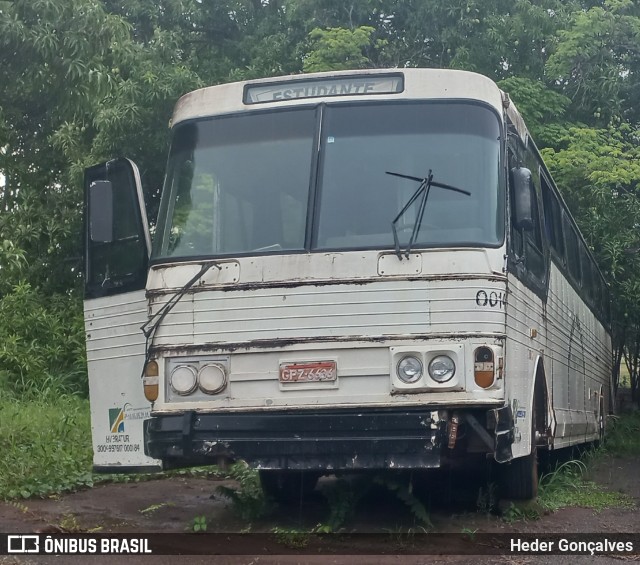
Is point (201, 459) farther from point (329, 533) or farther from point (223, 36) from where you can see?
point (223, 36)

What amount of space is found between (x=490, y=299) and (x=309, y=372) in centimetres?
120

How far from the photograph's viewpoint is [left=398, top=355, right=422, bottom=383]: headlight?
641 centimetres

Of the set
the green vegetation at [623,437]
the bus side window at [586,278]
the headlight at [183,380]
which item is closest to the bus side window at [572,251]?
the bus side window at [586,278]

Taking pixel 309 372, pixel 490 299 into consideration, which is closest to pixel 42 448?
pixel 309 372

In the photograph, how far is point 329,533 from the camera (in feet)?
22.6

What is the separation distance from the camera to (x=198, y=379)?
6707 mm

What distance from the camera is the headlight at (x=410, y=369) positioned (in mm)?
6406

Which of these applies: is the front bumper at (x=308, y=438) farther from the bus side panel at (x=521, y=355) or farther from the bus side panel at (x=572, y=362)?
the bus side panel at (x=572, y=362)

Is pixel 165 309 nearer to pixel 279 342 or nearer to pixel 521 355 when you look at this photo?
pixel 279 342

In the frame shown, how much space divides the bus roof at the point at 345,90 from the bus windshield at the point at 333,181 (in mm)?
74

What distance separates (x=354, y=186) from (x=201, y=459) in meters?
2.01

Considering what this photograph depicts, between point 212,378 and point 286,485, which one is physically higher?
point 212,378

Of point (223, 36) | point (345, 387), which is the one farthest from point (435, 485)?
point (223, 36)

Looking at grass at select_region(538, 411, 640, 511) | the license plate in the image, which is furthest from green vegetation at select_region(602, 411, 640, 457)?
the license plate
